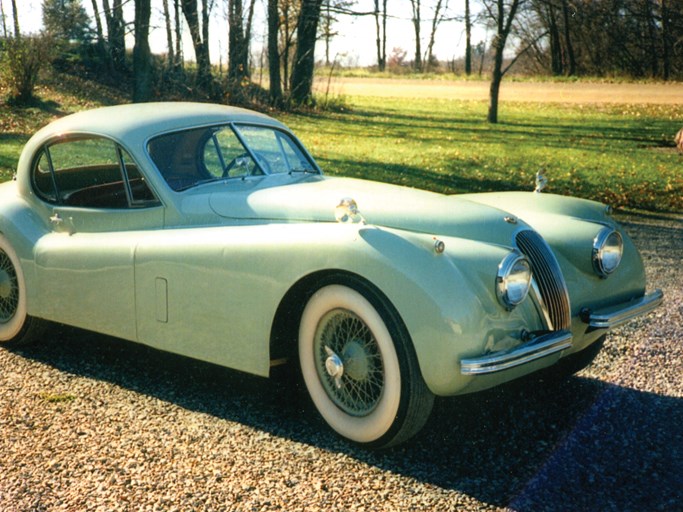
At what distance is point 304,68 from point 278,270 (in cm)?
2271

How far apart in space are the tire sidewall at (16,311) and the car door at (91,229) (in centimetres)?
19

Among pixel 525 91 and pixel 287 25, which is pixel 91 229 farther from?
pixel 525 91

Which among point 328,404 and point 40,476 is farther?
point 328,404

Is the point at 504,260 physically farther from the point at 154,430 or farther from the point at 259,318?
the point at 154,430

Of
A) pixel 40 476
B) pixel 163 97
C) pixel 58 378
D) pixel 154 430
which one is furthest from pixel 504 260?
pixel 163 97

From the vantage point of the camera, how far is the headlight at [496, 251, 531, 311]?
3.22 meters

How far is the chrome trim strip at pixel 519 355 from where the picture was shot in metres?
3.02

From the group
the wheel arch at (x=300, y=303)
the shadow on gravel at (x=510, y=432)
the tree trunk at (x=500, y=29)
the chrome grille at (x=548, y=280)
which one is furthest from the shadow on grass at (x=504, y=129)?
the wheel arch at (x=300, y=303)

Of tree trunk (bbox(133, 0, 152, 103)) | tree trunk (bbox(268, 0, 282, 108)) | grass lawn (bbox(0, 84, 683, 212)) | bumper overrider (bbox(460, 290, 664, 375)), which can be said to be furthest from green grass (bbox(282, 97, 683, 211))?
bumper overrider (bbox(460, 290, 664, 375))

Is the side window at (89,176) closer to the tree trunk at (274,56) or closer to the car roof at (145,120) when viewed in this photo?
the car roof at (145,120)

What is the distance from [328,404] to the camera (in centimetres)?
354

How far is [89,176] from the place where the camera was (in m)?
4.78

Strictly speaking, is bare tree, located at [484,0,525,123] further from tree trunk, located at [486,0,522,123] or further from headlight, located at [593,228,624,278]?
headlight, located at [593,228,624,278]

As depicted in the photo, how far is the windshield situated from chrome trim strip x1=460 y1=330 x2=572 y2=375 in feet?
6.57
